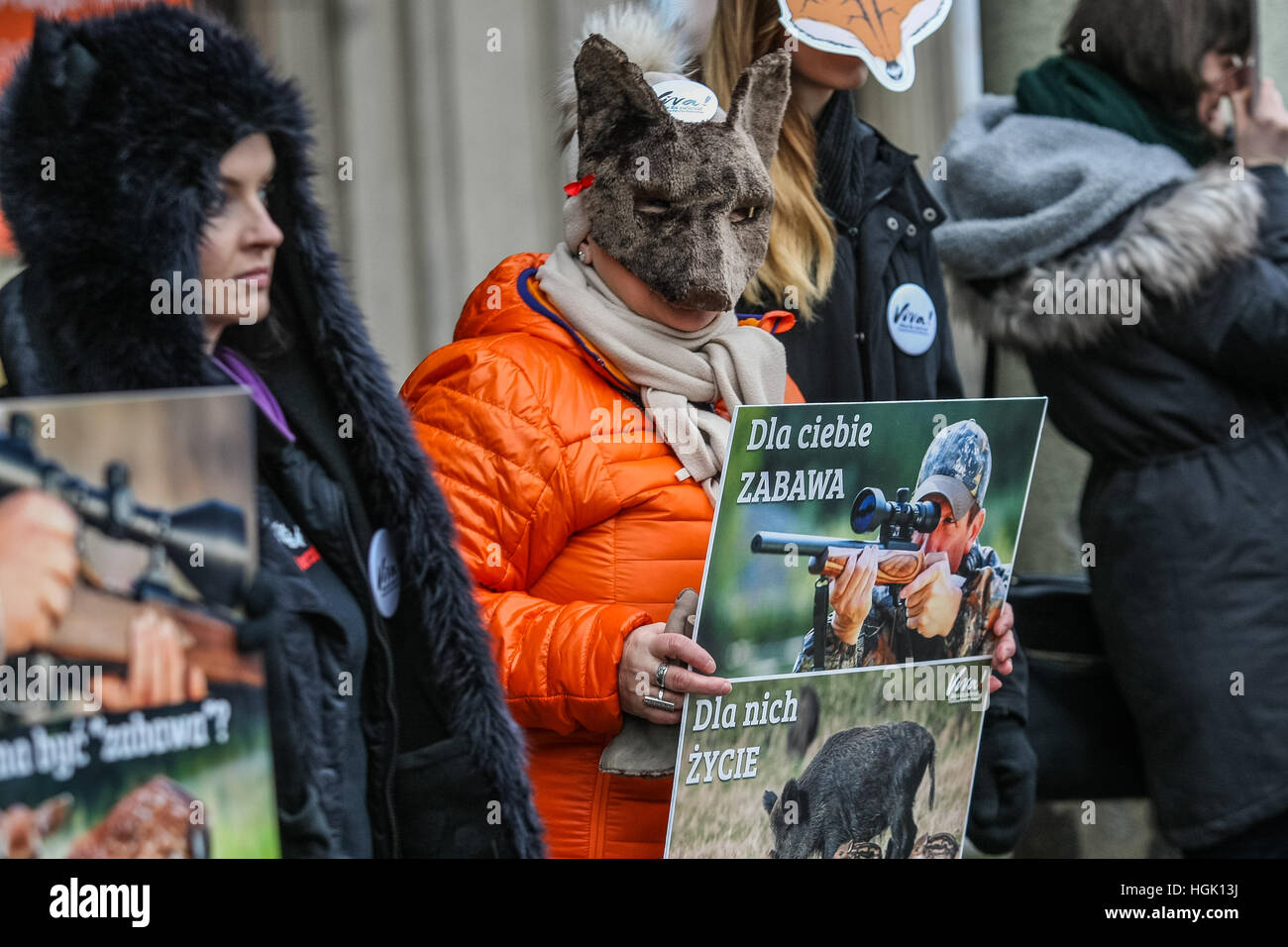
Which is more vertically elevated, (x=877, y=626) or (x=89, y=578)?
(x=89, y=578)

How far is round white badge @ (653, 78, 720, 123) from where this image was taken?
7.18 feet

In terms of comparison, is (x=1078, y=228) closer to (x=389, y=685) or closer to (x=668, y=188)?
(x=668, y=188)

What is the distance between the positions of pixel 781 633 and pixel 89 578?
888mm

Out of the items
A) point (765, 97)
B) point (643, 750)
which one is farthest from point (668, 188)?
point (643, 750)

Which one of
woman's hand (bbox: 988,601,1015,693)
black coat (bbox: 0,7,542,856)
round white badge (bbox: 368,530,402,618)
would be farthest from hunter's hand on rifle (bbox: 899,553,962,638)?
round white badge (bbox: 368,530,402,618)

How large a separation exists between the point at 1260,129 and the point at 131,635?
2433 mm

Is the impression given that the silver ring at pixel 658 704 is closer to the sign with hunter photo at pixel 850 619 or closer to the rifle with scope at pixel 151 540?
the sign with hunter photo at pixel 850 619

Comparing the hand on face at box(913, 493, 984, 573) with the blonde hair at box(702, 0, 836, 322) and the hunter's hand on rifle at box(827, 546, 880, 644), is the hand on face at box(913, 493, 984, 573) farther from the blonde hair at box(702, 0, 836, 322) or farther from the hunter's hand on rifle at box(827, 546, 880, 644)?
the blonde hair at box(702, 0, 836, 322)

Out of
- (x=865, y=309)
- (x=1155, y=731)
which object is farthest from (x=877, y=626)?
(x=1155, y=731)

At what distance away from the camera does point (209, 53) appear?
5.57 feet

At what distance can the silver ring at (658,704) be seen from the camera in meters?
2.00

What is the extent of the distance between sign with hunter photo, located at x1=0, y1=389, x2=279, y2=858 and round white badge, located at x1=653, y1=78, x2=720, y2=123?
904mm
